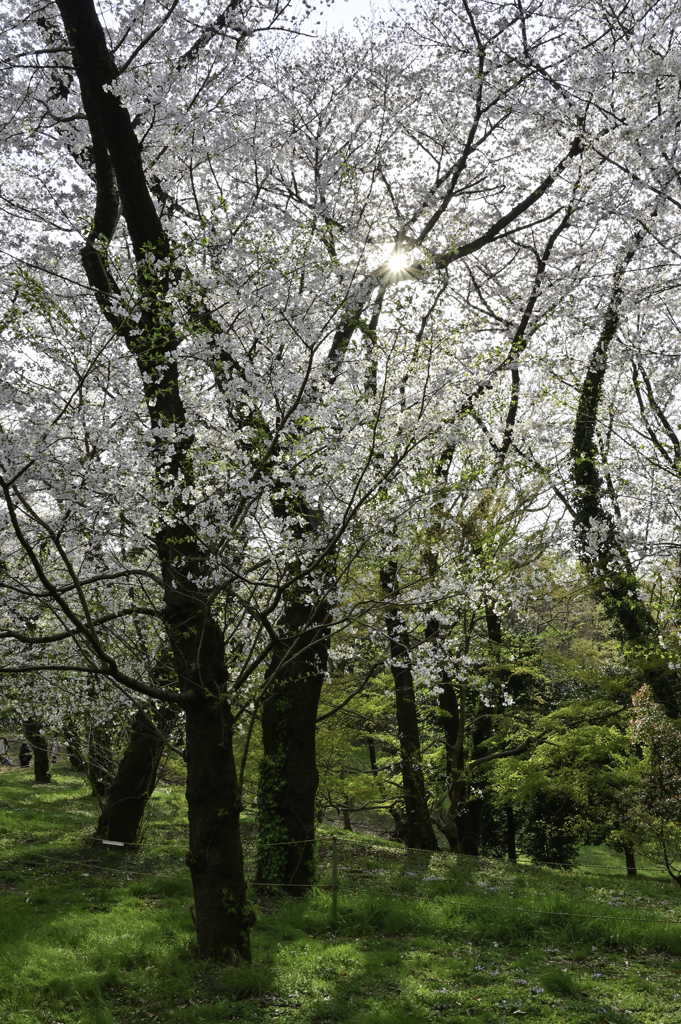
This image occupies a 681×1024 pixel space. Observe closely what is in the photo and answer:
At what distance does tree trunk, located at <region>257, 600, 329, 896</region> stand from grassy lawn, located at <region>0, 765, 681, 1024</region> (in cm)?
43

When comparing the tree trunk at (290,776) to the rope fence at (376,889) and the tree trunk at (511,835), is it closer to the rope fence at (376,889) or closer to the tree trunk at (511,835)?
the rope fence at (376,889)

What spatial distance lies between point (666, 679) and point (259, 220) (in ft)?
31.7

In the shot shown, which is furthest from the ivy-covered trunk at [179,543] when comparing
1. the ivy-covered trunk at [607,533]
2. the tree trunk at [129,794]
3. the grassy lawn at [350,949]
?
the ivy-covered trunk at [607,533]

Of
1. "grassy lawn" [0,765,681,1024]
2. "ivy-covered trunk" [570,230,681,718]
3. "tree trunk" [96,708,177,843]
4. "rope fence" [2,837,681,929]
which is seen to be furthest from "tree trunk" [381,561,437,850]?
"tree trunk" [96,708,177,843]

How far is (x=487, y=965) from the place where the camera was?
5.65m

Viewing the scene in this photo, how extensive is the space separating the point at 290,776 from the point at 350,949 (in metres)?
2.37

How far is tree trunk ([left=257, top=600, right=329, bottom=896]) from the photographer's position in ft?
26.0

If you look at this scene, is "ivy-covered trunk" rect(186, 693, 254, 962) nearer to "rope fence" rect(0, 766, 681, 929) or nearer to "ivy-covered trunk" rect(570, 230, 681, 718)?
"rope fence" rect(0, 766, 681, 929)

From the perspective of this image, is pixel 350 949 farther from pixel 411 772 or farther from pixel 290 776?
pixel 411 772

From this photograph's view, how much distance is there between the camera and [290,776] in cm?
807

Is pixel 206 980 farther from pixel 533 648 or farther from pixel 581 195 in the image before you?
pixel 581 195

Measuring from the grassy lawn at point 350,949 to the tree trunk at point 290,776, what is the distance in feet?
1.40

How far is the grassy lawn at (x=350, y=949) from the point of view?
468 cm

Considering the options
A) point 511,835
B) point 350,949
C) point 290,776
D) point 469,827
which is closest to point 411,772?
point 469,827
